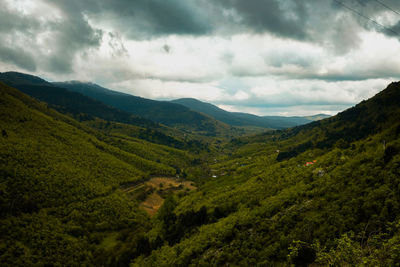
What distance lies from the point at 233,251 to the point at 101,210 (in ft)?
402

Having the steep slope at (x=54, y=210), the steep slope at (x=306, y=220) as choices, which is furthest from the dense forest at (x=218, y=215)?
the steep slope at (x=54, y=210)

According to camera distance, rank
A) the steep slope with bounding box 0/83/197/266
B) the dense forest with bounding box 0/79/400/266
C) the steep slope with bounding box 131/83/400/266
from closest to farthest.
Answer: the steep slope with bounding box 131/83/400/266, the dense forest with bounding box 0/79/400/266, the steep slope with bounding box 0/83/197/266

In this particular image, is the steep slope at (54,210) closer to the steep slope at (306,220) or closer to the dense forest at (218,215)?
the dense forest at (218,215)

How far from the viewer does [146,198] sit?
639 ft

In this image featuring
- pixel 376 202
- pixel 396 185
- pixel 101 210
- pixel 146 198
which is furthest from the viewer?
pixel 146 198

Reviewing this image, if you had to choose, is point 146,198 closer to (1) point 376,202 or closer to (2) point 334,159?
(2) point 334,159

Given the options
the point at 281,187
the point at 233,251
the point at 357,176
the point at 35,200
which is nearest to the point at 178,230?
the point at 233,251

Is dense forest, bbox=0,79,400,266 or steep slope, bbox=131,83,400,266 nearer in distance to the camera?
steep slope, bbox=131,83,400,266

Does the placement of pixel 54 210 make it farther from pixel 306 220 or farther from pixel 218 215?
pixel 306 220

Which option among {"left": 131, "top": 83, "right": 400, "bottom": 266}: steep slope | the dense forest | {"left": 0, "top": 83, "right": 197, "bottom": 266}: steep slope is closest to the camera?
{"left": 131, "top": 83, "right": 400, "bottom": 266}: steep slope

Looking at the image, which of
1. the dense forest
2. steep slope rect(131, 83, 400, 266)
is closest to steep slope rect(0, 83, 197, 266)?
the dense forest

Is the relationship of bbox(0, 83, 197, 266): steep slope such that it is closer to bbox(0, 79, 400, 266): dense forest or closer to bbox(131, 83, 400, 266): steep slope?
bbox(0, 79, 400, 266): dense forest

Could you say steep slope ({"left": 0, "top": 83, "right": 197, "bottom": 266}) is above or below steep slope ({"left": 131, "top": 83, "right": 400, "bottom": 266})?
below

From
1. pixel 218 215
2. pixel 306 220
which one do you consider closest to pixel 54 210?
pixel 218 215
